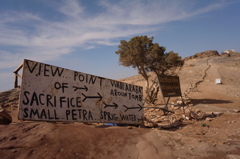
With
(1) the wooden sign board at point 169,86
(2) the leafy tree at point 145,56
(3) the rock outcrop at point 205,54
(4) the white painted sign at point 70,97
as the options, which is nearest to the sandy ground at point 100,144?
(4) the white painted sign at point 70,97

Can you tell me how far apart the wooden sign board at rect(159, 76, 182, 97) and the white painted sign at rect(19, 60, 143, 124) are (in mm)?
3162

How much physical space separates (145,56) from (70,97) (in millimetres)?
11720

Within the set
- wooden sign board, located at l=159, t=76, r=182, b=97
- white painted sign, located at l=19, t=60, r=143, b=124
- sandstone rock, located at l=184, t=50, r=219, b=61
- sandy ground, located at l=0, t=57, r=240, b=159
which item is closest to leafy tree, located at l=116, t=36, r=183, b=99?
wooden sign board, located at l=159, t=76, r=182, b=97

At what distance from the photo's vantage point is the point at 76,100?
5.95 metres

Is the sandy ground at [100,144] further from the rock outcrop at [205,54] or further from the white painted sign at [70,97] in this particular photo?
the rock outcrop at [205,54]

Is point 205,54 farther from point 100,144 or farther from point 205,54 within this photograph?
point 100,144

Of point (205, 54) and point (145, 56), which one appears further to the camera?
point (205, 54)

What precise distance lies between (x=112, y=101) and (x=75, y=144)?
3298 millimetres

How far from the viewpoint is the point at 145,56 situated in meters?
16.6

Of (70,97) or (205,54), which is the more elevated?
(205,54)

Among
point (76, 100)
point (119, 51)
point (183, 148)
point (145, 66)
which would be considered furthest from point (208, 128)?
point (119, 51)

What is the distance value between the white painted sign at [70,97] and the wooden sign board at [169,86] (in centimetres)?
316

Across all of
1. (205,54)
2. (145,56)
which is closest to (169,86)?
(145,56)

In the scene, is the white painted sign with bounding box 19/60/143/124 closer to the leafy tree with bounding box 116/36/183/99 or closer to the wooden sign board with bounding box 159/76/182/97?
the wooden sign board with bounding box 159/76/182/97
